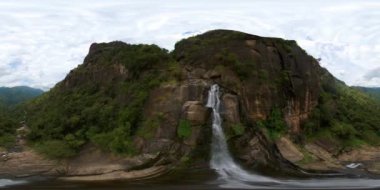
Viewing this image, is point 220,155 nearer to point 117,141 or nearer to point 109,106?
point 117,141

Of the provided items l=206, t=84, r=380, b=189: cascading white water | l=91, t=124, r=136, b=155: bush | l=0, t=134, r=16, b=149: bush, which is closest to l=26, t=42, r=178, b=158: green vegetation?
l=91, t=124, r=136, b=155: bush

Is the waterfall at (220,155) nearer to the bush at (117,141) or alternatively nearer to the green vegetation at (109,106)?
the green vegetation at (109,106)

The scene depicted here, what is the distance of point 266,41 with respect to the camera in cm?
5462

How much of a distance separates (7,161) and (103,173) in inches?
377

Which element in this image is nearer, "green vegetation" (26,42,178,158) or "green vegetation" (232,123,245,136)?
"green vegetation" (232,123,245,136)

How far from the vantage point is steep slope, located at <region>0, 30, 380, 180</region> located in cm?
4569

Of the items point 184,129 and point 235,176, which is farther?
point 184,129

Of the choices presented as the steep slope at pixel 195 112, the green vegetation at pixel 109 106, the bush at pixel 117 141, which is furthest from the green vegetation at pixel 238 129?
the bush at pixel 117 141

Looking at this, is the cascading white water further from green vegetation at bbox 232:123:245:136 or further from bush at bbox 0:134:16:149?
bush at bbox 0:134:16:149

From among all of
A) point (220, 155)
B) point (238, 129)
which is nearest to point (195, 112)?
point (238, 129)

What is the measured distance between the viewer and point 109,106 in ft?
171

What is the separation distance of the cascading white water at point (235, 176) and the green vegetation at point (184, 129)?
2023 millimetres

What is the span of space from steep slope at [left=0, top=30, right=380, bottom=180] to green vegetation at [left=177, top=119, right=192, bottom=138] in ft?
0.28

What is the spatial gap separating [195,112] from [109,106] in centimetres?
982
